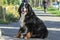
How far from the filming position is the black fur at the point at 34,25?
31.6 ft

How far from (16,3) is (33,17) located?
1949cm

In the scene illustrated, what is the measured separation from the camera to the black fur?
962 cm

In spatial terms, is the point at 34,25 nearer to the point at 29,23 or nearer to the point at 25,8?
the point at 29,23

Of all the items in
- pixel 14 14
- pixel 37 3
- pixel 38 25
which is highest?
A: pixel 38 25

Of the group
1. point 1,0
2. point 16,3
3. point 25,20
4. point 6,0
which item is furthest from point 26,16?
point 16,3

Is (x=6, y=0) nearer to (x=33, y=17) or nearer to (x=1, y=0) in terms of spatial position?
(x=1, y=0)

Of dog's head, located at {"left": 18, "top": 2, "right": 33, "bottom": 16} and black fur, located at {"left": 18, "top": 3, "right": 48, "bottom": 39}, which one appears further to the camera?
black fur, located at {"left": 18, "top": 3, "right": 48, "bottom": 39}

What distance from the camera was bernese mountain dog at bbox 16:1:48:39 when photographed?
31.3 feet

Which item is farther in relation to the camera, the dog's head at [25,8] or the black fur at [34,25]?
the black fur at [34,25]

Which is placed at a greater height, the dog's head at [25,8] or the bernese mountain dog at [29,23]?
the dog's head at [25,8]

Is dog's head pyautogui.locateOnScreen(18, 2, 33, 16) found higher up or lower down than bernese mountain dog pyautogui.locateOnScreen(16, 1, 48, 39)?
higher up

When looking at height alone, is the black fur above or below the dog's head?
below

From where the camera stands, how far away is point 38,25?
988 cm

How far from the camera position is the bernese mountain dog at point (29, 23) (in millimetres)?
9547
